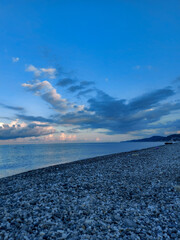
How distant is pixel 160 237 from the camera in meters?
5.38

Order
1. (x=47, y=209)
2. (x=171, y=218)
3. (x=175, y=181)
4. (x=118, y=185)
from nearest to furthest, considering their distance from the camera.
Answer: (x=171, y=218) → (x=47, y=209) → (x=118, y=185) → (x=175, y=181)

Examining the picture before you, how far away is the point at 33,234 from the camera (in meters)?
5.44

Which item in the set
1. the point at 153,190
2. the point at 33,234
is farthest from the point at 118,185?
the point at 33,234

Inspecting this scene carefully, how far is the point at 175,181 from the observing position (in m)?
12.5

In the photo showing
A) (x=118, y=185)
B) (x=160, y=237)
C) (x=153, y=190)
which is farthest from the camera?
(x=118, y=185)

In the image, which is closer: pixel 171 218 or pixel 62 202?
pixel 171 218

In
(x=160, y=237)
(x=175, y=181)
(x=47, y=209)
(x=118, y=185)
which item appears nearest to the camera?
(x=160, y=237)

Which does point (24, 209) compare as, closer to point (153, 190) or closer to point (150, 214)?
point (150, 214)

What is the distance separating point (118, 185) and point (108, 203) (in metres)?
3.61

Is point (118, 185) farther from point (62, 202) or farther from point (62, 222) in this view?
point (62, 222)

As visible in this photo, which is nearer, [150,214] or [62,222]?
[62,222]

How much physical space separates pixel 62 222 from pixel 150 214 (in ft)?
12.7

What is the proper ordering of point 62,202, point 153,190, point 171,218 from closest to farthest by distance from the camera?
point 171,218 < point 62,202 < point 153,190

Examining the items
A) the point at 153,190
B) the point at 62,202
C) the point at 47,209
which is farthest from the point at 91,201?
the point at 153,190
